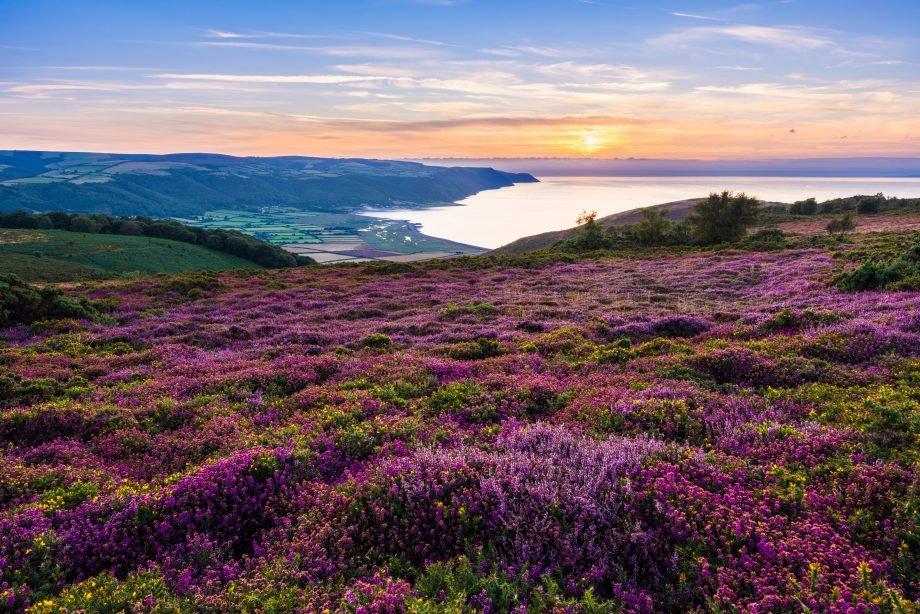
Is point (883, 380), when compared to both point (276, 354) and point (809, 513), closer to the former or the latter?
point (809, 513)

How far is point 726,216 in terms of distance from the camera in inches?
2202

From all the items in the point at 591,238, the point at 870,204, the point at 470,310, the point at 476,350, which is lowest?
the point at 476,350

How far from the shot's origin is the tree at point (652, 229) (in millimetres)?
61844

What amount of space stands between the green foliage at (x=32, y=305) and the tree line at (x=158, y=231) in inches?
3163

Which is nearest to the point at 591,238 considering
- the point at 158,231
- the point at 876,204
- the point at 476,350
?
the point at 476,350

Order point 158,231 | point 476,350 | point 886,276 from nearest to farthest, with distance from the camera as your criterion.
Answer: point 476,350 < point 886,276 < point 158,231

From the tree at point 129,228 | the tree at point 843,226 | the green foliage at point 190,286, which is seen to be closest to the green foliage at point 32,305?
the green foliage at point 190,286

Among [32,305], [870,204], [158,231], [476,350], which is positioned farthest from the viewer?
[158,231]

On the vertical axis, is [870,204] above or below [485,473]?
above

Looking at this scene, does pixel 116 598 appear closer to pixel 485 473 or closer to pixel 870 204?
pixel 485 473

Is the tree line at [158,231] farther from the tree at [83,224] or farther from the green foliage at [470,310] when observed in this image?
the green foliage at [470,310]

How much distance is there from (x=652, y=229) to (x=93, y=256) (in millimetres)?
86110

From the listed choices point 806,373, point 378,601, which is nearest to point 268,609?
point 378,601

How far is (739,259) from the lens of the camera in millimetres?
38188
